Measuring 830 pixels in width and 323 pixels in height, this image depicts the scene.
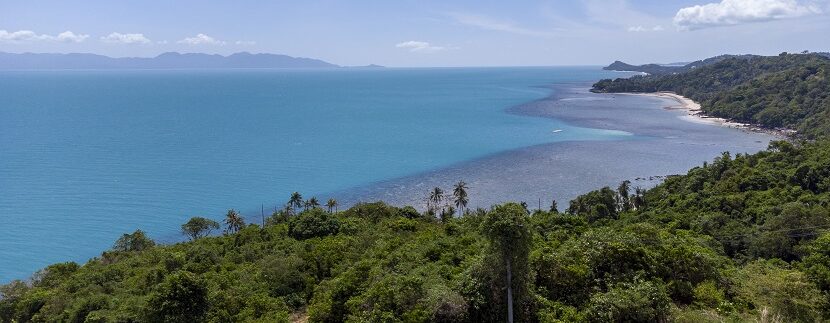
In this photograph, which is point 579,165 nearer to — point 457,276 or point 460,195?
point 460,195

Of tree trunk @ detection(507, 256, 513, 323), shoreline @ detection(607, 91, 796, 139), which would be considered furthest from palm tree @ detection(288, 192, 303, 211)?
shoreline @ detection(607, 91, 796, 139)

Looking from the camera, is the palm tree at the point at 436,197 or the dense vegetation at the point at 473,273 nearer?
the dense vegetation at the point at 473,273

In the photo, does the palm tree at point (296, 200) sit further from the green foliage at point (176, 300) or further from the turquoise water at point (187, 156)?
the green foliage at point (176, 300)

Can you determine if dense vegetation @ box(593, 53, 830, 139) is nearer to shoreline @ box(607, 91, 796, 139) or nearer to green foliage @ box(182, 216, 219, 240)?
shoreline @ box(607, 91, 796, 139)

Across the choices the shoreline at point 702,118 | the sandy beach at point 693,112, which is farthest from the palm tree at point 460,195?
the sandy beach at point 693,112

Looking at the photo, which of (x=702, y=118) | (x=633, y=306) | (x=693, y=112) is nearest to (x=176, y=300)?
(x=633, y=306)

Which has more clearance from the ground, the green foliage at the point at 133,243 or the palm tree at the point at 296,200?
the palm tree at the point at 296,200

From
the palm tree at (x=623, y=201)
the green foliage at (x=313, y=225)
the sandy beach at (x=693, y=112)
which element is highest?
the sandy beach at (x=693, y=112)
